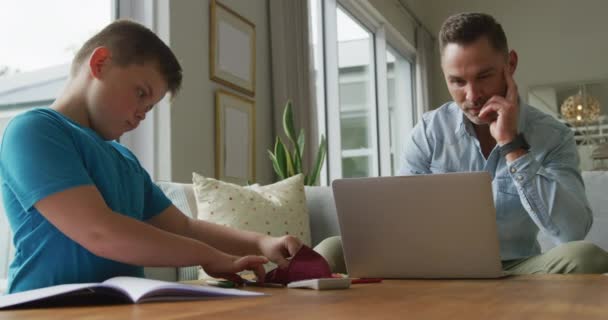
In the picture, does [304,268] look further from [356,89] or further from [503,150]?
[356,89]

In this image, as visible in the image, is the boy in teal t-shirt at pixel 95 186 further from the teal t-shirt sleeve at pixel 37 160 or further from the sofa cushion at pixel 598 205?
the sofa cushion at pixel 598 205

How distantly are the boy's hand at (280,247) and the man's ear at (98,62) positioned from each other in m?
0.43

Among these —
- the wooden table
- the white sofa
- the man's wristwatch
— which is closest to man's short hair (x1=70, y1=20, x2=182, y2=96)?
the wooden table

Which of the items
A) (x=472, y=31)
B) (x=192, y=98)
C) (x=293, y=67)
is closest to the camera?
(x=472, y=31)

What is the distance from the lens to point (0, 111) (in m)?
2.39

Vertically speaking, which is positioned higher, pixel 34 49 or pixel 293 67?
pixel 293 67

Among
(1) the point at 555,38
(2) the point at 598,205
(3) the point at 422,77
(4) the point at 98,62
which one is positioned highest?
(1) the point at 555,38

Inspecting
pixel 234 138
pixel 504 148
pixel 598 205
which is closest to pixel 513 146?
pixel 504 148

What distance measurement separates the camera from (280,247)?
131cm

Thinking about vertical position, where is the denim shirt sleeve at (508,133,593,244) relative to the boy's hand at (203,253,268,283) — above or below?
above

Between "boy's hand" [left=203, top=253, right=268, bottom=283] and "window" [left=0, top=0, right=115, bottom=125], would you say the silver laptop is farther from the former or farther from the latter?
"window" [left=0, top=0, right=115, bottom=125]

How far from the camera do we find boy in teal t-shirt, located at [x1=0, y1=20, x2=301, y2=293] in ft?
3.31

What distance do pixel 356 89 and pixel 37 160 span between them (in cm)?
507

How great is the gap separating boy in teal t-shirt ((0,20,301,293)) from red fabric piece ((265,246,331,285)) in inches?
1.6
